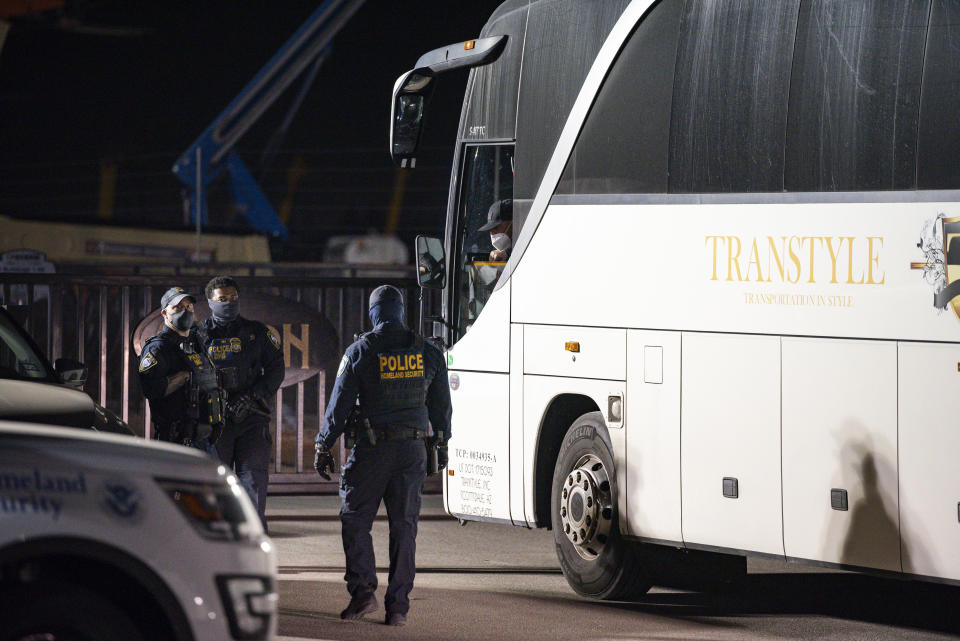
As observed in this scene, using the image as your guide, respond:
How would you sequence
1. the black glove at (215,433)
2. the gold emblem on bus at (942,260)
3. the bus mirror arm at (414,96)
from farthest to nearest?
the bus mirror arm at (414,96) → the black glove at (215,433) → the gold emblem on bus at (942,260)

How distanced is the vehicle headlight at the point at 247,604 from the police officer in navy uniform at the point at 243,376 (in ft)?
17.0

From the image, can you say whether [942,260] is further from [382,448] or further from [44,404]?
[44,404]

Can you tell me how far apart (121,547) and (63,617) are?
279mm

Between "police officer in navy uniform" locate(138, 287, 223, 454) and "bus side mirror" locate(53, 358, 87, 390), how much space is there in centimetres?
38

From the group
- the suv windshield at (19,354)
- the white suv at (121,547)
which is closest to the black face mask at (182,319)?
the suv windshield at (19,354)

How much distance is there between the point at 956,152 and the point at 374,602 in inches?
152

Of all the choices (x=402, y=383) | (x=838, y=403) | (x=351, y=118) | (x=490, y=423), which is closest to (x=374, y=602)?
(x=402, y=383)

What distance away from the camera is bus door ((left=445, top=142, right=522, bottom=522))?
34.0 feet

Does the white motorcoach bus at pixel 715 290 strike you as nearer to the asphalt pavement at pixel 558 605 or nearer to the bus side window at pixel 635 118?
the bus side window at pixel 635 118

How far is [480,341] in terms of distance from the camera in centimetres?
1050

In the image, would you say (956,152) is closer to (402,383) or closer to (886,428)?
(886,428)

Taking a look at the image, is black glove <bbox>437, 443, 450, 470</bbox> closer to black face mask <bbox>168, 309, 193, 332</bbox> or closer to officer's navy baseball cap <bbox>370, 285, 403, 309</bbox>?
officer's navy baseball cap <bbox>370, 285, 403, 309</bbox>

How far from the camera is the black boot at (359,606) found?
8633mm

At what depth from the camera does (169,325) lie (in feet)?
33.3
